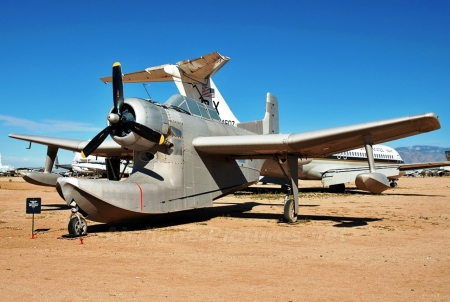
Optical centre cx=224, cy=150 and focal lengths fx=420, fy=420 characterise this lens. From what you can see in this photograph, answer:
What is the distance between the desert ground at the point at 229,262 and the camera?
5.86 m

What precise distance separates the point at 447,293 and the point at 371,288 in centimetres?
99

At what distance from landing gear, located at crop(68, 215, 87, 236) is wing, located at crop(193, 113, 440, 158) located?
4809mm

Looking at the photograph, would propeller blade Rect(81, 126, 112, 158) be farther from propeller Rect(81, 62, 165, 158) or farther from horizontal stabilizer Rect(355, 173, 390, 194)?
horizontal stabilizer Rect(355, 173, 390, 194)

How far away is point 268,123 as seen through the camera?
2209 centimetres

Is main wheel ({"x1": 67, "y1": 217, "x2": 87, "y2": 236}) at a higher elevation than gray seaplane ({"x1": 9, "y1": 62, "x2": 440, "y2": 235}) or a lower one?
lower

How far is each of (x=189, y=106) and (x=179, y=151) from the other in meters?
2.23

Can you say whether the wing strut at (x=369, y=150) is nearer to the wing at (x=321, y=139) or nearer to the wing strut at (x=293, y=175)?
the wing at (x=321, y=139)

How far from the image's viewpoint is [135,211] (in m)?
11.7

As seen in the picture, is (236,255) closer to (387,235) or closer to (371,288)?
(371,288)

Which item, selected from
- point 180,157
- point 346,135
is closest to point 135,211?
A: point 180,157

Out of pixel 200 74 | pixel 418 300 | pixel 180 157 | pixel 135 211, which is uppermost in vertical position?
pixel 200 74

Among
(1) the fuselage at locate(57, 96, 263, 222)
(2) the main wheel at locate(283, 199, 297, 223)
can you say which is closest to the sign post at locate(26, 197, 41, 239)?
(1) the fuselage at locate(57, 96, 263, 222)

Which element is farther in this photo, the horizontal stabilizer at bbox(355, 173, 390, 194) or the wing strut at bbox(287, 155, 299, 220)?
the wing strut at bbox(287, 155, 299, 220)

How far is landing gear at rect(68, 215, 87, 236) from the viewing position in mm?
10781
